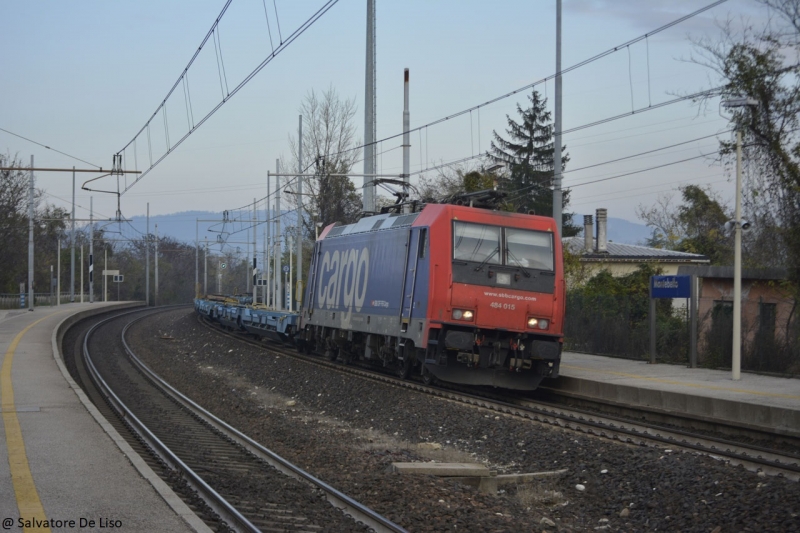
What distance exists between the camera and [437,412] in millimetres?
14117

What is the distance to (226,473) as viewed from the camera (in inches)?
403

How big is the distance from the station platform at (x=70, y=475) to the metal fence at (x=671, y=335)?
12.7 meters

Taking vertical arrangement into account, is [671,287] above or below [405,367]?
above

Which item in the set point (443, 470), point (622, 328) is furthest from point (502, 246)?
point (622, 328)

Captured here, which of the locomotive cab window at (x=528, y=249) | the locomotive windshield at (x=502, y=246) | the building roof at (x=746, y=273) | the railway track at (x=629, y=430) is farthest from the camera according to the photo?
the building roof at (x=746, y=273)

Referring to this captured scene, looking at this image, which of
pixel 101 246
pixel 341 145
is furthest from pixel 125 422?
pixel 101 246

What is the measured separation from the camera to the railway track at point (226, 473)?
785cm

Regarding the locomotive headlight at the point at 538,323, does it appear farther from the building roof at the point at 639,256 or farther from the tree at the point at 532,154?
the tree at the point at 532,154

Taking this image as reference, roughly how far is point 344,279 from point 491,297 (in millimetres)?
6241

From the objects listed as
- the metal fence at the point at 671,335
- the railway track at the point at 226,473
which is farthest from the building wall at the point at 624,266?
the railway track at the point at 226,473

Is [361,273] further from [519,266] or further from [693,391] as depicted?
[693,391]

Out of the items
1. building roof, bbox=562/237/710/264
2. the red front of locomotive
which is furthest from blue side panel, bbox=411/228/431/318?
building roof, bbox=562/237/710/264

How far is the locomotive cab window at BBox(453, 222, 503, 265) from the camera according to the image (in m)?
15.9

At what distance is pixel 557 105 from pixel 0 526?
17.2 m
